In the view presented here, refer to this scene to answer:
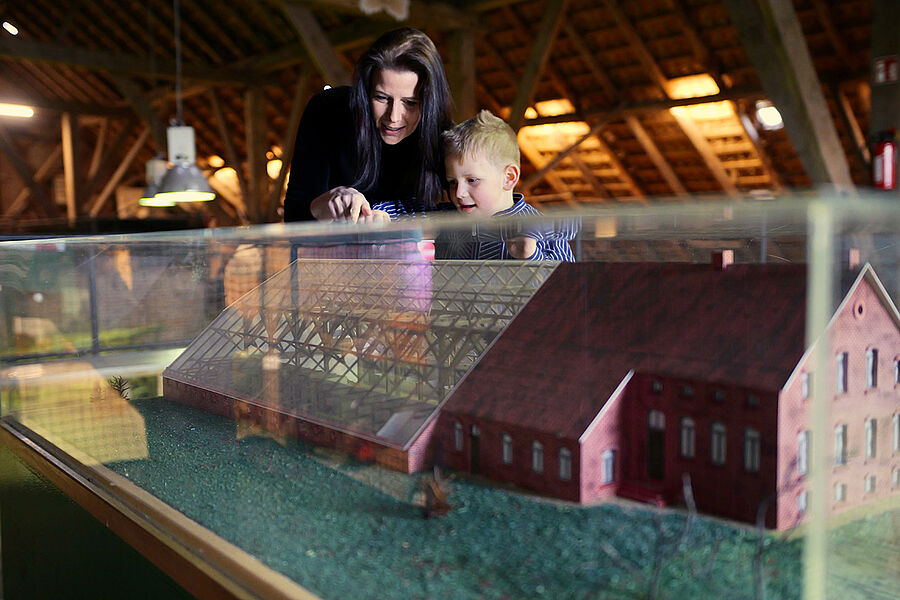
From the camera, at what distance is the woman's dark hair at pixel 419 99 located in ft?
4.89

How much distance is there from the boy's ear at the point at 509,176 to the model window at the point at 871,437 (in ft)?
3.19

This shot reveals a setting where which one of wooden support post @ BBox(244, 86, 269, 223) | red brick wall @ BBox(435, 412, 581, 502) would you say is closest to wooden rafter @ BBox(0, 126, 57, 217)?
wooden support post @ BBox(244, 86, 269, 223)

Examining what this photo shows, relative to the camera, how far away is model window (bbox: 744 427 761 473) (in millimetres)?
550

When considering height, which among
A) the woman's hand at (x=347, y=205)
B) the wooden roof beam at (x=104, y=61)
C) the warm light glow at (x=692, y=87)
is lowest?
the woman's hand at (x=347, y=205)

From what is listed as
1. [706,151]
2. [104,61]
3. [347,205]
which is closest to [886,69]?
[347,205]

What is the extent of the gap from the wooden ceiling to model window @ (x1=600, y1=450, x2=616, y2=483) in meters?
3.24

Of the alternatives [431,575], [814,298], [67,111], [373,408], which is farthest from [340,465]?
[67,111]

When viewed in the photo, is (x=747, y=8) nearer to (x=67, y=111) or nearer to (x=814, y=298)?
(x=814, y=298)

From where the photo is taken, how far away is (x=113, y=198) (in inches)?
473

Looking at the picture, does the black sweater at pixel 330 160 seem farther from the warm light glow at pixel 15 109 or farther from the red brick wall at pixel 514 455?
the warm light glow at pixel 15 109

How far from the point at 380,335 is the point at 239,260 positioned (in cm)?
36

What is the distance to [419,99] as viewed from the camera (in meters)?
1.53

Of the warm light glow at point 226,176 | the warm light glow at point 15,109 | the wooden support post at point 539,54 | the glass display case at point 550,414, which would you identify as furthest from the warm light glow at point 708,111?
the warm light glow at point 15,109

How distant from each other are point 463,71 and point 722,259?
4.66 metres
